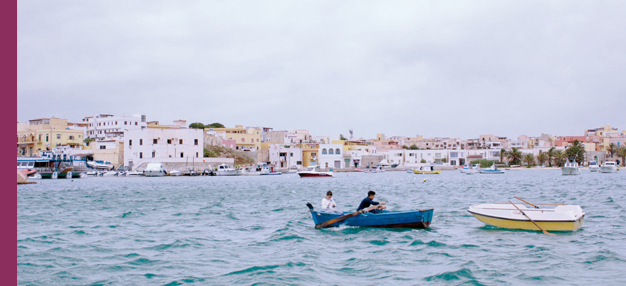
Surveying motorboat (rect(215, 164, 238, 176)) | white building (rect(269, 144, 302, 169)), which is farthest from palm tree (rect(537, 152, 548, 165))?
motorboat (rect(215, 164, 238, 176))

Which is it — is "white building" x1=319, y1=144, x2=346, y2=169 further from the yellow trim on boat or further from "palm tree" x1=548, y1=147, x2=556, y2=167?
the yellow trim on boat

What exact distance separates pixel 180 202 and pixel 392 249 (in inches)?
760

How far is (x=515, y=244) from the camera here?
44.5 feet

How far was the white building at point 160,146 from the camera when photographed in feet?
267

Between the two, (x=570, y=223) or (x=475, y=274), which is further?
(x=570, y=223)

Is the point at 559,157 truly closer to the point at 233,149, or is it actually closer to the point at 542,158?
the point at 542,158

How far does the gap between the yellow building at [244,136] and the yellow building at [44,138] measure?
26.2 meters

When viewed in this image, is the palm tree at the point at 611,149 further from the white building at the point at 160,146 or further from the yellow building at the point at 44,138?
the yellow building at the point at 44,138

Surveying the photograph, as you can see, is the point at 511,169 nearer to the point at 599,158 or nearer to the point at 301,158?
the point at 599,158

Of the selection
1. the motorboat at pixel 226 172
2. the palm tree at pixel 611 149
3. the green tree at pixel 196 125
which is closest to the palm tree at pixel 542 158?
the palm tree at pixel 611 149

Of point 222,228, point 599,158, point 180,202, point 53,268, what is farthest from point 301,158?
point 53,268

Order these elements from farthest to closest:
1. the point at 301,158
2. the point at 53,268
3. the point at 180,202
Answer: the point at 301,158 < the point at 180,202 < the point at 53,268

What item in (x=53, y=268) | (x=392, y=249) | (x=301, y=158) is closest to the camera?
(x=53, y=268)

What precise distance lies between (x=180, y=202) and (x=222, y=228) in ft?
41.9
